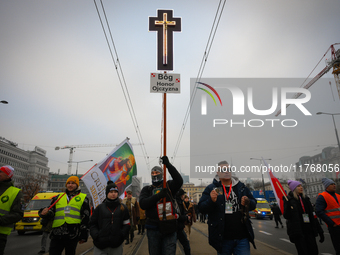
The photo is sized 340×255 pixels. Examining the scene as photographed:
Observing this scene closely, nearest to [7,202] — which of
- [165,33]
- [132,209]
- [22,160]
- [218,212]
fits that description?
[218,212]

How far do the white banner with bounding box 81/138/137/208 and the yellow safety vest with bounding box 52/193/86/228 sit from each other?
2086 millimetres

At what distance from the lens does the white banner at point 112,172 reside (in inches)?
254

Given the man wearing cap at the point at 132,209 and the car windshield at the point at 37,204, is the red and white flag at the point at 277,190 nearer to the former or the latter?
the man wearing cap at the point at 132,209

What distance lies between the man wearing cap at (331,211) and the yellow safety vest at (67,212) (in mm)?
4491

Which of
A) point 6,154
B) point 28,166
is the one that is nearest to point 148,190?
point 6,154

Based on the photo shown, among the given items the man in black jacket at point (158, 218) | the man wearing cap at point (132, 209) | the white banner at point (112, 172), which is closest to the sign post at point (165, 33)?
the man in black jacket at point (158, 218)

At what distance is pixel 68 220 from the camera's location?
386cm

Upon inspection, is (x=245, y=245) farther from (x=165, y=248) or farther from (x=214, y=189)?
(x=165, y=248)

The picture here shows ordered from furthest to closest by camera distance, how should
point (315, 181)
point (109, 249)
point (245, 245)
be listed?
point (315, 181)
point (109, 249)
point (245, 245)

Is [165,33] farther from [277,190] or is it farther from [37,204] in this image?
[37,204]

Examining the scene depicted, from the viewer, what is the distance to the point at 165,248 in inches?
135

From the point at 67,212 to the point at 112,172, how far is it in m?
3.59

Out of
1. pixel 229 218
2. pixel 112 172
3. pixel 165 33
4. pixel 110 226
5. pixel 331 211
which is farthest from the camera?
pixel 112 172

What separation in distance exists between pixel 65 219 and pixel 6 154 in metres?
108
